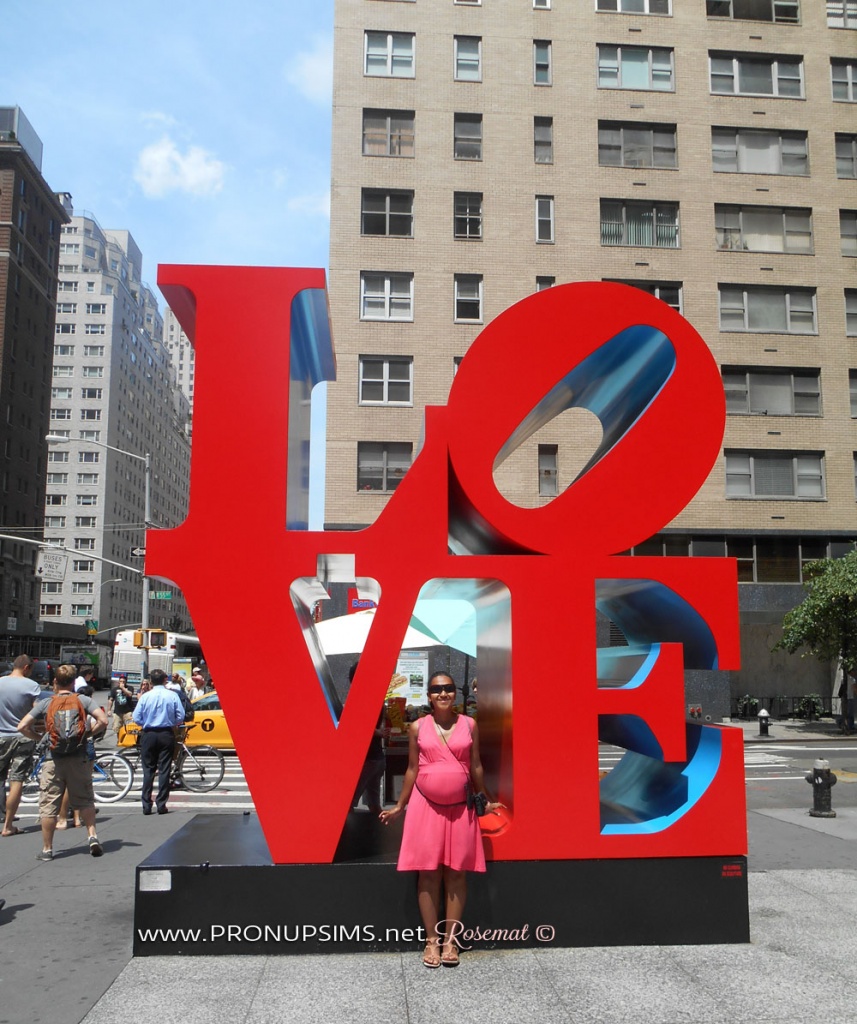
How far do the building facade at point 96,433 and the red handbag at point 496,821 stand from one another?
88.3 meters

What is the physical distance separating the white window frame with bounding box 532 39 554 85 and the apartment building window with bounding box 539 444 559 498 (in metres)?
12.8

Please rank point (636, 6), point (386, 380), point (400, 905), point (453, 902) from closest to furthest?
point (453, 902)
point (400, 905)
point (386, 380)
point (636, 6)

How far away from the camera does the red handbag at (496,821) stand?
6.31 m

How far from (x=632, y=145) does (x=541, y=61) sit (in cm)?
428

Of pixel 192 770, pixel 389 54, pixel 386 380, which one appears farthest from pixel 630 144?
pixel 192 770

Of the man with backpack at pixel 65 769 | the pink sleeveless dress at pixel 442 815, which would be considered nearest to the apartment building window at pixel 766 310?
the man with backpack at pixel 65 769

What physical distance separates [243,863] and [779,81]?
113 ft

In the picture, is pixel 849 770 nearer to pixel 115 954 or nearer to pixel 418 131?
pixel 115 954

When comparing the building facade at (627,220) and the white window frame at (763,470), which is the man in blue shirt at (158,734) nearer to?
the building facade at (627,220)

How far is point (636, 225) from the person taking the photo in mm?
31406

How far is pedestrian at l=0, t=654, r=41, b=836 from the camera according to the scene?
1001cm

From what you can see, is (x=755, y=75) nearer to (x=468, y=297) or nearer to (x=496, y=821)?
(x=468, y=297)

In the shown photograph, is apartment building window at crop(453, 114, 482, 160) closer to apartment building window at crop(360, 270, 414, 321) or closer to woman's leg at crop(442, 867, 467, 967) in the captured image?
apartment building window at crop(360, 270, 414, 321)

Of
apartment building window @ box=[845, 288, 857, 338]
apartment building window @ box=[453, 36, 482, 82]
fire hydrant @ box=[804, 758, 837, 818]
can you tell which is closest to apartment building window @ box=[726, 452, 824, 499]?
apartment building window @ box=[845, 288, 857, 338]
